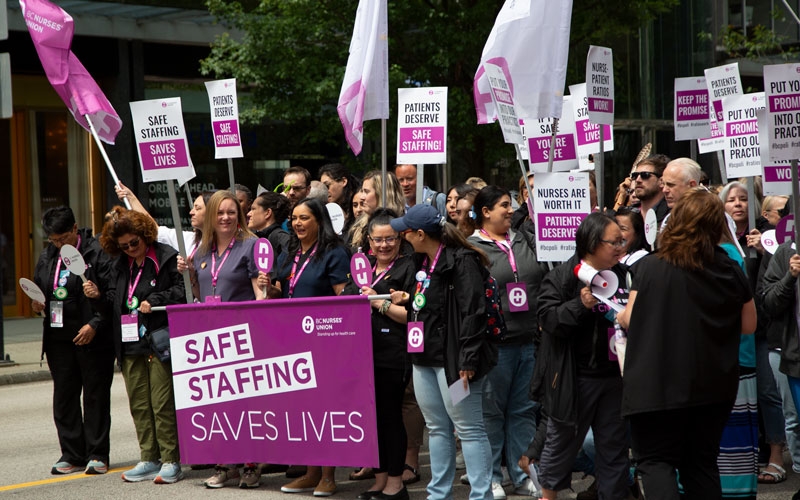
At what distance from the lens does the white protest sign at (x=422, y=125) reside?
29.8 feet

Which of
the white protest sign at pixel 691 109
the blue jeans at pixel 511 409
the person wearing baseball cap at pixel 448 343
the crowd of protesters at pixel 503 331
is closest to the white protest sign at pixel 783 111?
the crowd of protesters at pixel 503 331

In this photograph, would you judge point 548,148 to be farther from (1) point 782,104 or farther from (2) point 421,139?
(1) point 782,104

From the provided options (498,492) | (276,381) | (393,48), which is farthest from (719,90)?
(393,48)

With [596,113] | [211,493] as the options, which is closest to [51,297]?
[211,493]

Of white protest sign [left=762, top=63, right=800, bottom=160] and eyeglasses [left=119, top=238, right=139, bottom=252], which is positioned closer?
white protest sign [left=762, top=63, right=800, bottom=160]

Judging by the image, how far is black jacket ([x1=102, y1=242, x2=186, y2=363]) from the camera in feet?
26.9

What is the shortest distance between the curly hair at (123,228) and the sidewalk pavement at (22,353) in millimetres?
3788

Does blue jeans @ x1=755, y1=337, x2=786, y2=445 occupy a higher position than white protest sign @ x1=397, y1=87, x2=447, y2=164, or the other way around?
white protest sign @ x1=397, y1=87, x2=447, y2=164

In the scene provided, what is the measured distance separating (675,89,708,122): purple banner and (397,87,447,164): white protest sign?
3.15 meters

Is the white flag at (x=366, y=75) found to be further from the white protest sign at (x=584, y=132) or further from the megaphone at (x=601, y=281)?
the megaphone at (x=601, y=281)

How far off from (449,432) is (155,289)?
276 cm

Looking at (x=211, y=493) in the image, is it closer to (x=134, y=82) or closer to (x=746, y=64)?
(x=134, y=82)

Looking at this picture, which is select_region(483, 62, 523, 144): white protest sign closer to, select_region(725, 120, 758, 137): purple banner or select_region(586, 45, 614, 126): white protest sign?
select_region(586, 45, 614, 126): white protest sign

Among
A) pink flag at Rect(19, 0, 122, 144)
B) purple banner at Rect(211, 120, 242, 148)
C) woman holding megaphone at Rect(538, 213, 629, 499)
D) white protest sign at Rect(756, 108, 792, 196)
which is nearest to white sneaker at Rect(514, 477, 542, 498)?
woman holding megaphone at Rect(538, 213, 629, 499)
